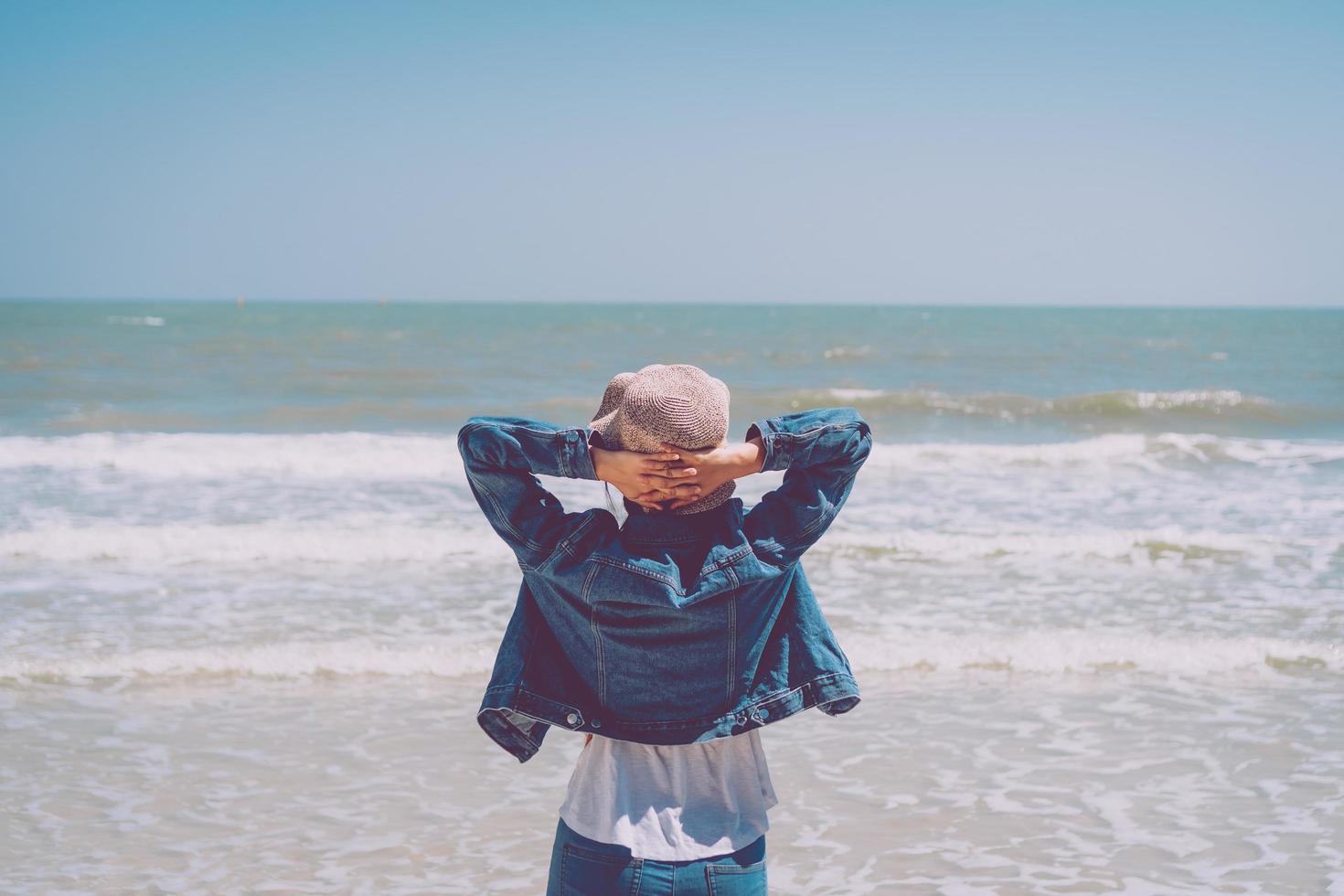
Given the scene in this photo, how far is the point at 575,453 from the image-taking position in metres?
1.73

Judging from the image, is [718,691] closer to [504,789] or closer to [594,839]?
[594,839]

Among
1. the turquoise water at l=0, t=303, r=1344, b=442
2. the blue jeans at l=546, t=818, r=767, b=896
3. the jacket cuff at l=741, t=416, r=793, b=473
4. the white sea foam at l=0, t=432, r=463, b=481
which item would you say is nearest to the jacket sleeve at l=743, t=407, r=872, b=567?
the jacket cuff at l=741, t=416, r=793, b=473

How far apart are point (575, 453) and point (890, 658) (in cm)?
488

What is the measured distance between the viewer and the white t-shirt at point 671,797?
1.82 meters

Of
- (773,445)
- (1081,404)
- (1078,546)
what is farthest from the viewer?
(1081,404)

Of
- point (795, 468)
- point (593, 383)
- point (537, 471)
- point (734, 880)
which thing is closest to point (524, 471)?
point (537, 471)

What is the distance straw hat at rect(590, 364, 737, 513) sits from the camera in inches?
66.4

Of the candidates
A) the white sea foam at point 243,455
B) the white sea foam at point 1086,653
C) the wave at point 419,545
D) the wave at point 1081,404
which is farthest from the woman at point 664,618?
the wave at point 1081,404

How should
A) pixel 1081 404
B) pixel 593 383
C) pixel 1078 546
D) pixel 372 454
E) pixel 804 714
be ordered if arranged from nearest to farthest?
pixel 804 714 < pixel 1078 546 < pixel 372 454 < pixel 1081 404 < pixel 593 383

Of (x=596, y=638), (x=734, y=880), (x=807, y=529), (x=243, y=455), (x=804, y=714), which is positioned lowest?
(x=804, y=714)

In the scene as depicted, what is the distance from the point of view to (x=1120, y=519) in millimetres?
10297

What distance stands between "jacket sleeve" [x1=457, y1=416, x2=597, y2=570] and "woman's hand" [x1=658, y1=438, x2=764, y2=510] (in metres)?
0.15

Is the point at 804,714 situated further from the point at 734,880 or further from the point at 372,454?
the point at 372,454

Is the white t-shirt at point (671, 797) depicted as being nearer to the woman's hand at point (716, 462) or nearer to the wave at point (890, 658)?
the woman's hand at point (716, 462)
